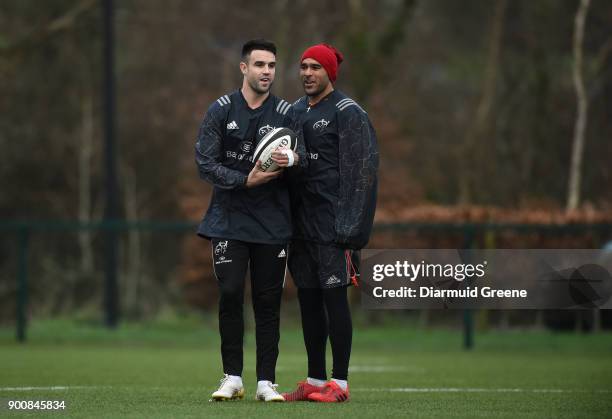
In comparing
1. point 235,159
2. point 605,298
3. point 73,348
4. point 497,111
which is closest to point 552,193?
point 497,111

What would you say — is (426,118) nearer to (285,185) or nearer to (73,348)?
(73,348)

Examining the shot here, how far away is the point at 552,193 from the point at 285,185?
21492mm

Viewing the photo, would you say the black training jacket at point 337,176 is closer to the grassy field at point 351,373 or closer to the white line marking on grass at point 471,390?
the grassy field at point 351,373

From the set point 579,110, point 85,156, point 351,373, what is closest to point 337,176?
point 351,373

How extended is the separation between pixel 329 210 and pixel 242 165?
0.60 meters

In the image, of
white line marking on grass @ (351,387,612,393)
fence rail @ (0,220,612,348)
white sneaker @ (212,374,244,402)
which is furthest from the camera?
fence rail @ (0,220,612,348)

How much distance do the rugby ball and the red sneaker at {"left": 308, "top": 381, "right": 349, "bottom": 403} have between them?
1.40 metres

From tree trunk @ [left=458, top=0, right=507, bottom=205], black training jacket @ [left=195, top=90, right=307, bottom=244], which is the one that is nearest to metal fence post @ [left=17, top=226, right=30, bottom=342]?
black training jacket @ [left=195, top=90, right=307, bottom=244]

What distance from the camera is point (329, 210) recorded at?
8.27 meters

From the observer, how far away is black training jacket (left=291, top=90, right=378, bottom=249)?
8180 millimetres

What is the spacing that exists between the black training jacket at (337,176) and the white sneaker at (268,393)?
3.07 ft

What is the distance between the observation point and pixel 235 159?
8281 millimetres

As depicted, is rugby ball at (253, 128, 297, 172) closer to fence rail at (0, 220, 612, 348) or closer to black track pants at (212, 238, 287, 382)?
black track pants at (212, 238, 287, 382)

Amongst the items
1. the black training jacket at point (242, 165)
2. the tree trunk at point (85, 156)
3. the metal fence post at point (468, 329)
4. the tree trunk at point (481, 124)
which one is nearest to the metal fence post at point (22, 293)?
the metal fence post at point (468, 329)
